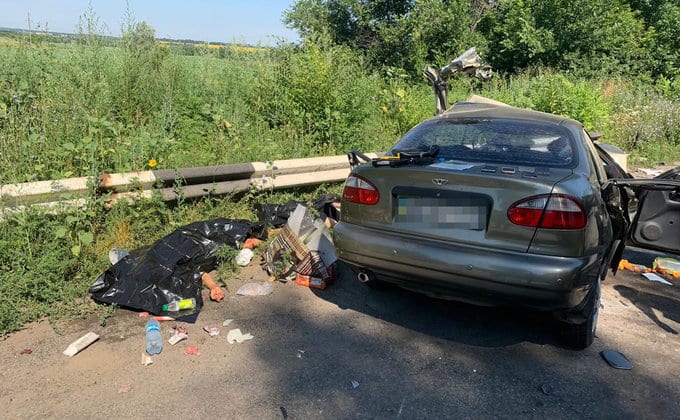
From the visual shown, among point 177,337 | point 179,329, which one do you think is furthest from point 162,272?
point 177,337

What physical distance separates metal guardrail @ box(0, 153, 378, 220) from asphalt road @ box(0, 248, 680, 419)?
1256mm

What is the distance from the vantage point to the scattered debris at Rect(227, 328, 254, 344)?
3.66m

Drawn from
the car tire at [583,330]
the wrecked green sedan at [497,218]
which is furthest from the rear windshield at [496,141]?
the car tire at [583,330]

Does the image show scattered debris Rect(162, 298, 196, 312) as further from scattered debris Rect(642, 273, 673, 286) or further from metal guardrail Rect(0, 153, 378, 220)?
scattered debris Rect(642, 273, 673, 286)

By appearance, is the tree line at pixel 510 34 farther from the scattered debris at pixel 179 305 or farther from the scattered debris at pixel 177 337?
the scattered debris at pixel 177 337

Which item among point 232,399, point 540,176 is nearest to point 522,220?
point 540,176

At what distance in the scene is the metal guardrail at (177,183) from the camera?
14.5 feet

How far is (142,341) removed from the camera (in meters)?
3.59

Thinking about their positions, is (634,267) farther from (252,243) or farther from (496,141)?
(252,243)

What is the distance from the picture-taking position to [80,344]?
3.48 metres

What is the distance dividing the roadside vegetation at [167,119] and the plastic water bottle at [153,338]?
0.61 m

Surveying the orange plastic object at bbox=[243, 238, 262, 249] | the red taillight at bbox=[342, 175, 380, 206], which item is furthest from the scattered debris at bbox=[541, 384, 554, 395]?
the orange plastic object at bbox=[243, 238, 262, 249]

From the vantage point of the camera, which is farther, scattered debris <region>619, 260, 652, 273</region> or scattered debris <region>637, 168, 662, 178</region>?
scattered debris <region>637, 168, 662, 178</region>

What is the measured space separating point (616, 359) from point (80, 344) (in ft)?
12.1
